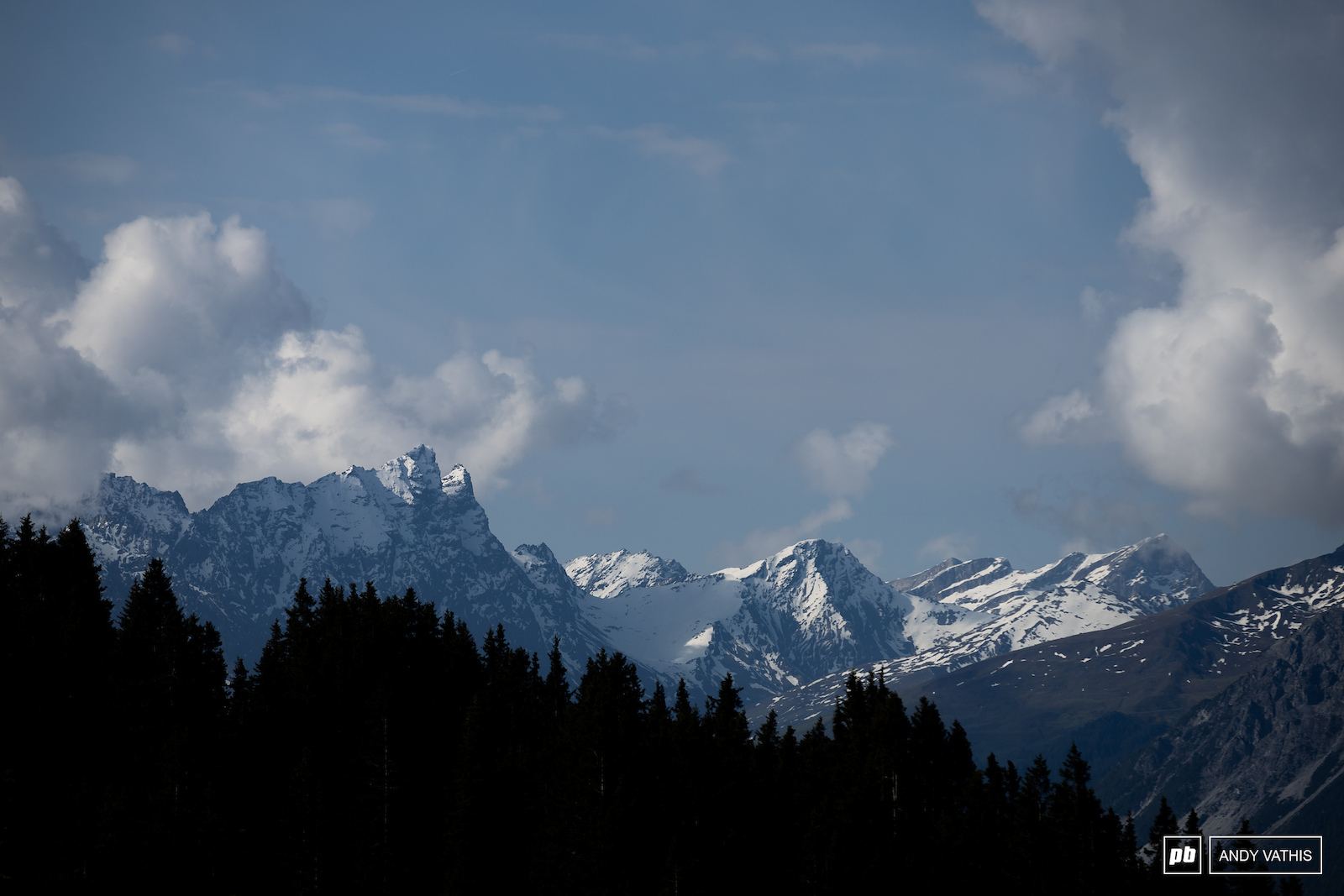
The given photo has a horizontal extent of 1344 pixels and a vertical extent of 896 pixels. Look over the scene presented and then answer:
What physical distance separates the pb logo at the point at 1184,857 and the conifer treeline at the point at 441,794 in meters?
3.05

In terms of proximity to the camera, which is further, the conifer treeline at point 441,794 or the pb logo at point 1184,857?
the pb logo at point 1184,857

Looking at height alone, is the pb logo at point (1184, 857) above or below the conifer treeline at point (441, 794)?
below

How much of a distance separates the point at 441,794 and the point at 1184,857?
60.4 m

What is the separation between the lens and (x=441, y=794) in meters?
95.1

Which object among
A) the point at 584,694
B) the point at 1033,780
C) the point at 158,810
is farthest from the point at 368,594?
the point at 1033,780

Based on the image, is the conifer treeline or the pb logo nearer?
the conifer treeline

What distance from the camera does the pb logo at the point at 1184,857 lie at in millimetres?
93062

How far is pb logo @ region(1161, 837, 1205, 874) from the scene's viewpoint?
93.1 meters

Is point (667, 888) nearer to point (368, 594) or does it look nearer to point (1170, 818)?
point (1170, 818)

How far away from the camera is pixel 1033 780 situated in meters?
91.0

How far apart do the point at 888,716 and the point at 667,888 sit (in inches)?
876

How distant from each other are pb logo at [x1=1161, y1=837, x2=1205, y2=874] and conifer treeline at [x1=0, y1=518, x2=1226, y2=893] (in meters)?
3.05

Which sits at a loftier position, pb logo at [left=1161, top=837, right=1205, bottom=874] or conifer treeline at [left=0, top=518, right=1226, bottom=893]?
conifer treeline at [left=0, top=518, right=1226, bottom=893]

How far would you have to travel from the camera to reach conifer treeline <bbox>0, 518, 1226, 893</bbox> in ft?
251
